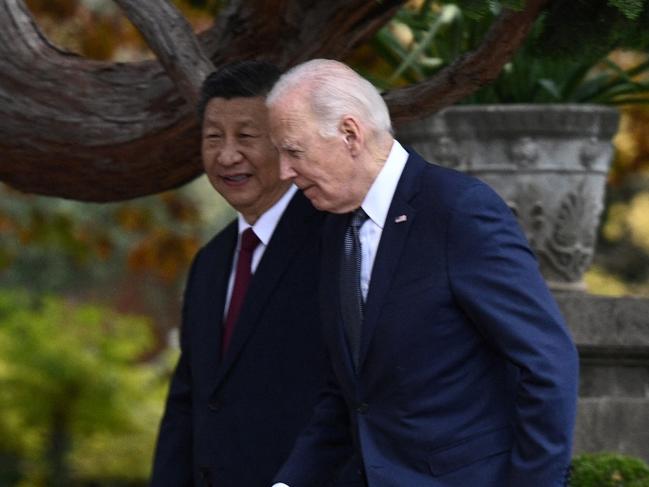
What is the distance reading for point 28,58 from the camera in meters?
4.69

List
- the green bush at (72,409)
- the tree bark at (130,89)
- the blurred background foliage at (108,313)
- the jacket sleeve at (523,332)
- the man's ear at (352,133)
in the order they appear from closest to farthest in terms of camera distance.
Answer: the jacket sleeve at (523,332) < the man's ear at (352,133) < the tree bark at (130,89) < the blurred background foliage at (108,313) < the green bush at (72,409)

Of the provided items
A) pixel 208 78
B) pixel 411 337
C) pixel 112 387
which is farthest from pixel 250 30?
pixel 112 387

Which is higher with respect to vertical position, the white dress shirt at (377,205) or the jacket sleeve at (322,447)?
the white dress shirt at (377,205)

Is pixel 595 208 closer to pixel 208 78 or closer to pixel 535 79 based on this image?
pixel 535 79

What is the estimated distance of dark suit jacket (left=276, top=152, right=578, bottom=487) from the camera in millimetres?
3244

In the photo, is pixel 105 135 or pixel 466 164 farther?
pixel 466 164

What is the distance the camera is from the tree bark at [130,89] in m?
4.52

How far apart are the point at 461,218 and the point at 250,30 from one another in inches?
61.1

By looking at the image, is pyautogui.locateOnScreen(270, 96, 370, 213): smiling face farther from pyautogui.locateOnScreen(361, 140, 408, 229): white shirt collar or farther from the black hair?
the black hair

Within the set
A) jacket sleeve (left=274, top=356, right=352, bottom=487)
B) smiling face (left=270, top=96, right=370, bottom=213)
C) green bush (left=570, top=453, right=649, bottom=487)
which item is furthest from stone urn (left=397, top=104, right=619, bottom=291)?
smiling face (left=270, top=96, right=370, bottom=213)

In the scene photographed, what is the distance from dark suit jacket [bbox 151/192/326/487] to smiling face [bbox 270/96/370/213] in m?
0.60

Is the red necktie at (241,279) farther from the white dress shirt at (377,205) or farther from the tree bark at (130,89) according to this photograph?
the white dress shirt at (377,205)

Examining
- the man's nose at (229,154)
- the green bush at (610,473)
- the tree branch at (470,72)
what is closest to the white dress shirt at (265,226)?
the man's nose at (229,154)

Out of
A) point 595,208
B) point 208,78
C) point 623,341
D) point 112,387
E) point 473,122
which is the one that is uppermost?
point 208,78
